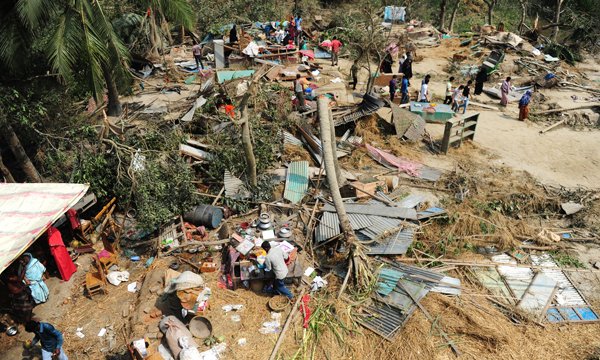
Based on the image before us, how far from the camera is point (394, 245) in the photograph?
31.4 ft

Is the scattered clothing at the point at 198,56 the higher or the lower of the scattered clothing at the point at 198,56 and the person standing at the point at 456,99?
the higher

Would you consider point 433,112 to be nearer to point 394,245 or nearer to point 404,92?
point 404,92

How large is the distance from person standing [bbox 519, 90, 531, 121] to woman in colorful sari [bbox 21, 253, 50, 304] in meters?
16.6

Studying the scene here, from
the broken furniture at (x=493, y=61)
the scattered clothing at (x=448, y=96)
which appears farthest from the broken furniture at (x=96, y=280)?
the broken furniture at (x=493, y=61)

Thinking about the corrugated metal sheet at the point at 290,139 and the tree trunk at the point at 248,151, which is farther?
the corrugated metal sheet at the point at 290,139

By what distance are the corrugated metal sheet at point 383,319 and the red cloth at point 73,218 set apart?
6.88 meters

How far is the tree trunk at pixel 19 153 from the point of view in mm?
10342

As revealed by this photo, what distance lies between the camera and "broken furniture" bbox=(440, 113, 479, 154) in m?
13.8

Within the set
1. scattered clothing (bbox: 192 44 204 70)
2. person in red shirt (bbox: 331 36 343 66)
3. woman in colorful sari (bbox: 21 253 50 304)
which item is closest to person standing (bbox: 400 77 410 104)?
person in red shirt (bbox: 331 36 343 66)

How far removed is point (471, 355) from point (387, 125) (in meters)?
9.14

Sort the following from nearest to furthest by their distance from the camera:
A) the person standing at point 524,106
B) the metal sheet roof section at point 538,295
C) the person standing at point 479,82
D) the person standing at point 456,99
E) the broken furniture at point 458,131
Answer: the metal sheet roof section at point 538,295
the broken furniture at point 458,131
the person standing at point 524,106
the person standing at point 456,99
the person standing at point 479,82

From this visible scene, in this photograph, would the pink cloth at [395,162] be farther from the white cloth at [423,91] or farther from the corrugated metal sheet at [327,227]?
the white cloth at [423,91]

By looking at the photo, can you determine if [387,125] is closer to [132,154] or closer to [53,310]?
[132,154]

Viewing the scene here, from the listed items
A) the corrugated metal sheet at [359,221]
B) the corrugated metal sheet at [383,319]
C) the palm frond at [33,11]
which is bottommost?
the corrugated metal sheet at [383,319]
